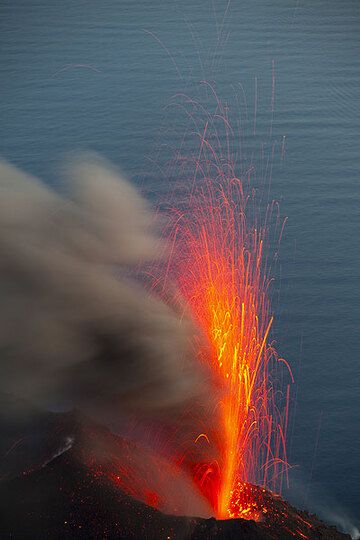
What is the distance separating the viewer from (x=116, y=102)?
2797 centimetres

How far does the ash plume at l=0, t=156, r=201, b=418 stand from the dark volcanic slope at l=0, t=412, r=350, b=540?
10.5ft

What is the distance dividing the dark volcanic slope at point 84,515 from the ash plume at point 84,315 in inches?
125

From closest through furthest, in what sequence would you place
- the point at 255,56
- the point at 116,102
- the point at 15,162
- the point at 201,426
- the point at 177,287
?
the point at 201,426 < the point at 177,287 < the point at 15,162 < the point at 116,102 < the point at 255,56

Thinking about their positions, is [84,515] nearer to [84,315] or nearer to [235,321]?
[84,315]

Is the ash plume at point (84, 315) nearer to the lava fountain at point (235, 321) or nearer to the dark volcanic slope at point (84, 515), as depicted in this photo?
the lava fountain at point (235, 321)

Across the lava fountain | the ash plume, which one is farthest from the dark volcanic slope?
the ash plume

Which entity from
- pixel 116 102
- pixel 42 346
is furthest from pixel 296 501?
pixel 116 102

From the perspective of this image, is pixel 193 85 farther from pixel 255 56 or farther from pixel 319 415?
pixel 319 415

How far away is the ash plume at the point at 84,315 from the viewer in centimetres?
1548

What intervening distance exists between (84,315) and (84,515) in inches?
240

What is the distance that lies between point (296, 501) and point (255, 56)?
20.8 metres

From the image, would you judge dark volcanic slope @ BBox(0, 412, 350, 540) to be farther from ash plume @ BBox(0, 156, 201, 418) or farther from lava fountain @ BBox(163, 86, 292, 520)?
ash plume @ BBox(0, 156, 201, 418)

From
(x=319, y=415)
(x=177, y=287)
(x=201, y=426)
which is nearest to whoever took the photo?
(x=201, y=426)

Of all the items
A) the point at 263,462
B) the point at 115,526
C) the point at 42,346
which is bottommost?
the point at 263,462
